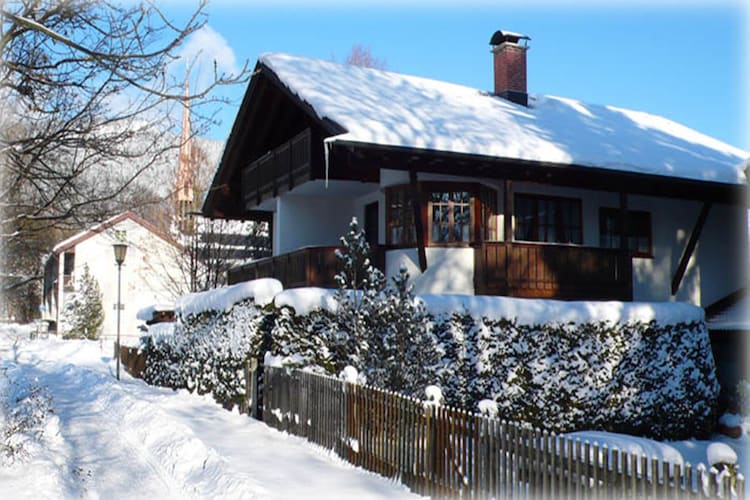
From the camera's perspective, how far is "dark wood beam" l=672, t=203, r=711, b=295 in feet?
58.9

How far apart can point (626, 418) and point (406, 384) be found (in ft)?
17.2

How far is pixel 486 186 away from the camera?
54.3 ft

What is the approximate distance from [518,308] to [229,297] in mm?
6011

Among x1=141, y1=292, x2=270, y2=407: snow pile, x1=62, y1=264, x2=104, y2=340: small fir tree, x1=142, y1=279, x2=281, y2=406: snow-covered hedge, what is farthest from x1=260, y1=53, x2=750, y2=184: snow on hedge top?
x1=62, y1=264, x2=104, y2=340: small fir tree

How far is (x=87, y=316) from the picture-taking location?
4566 centimetres

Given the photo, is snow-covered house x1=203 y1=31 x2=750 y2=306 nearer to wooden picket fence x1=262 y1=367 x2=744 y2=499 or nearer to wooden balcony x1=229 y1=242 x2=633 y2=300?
wooden balcony x1=229 y1=242 x2=633 y2=300

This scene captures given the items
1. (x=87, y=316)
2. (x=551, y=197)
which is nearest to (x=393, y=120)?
(x=551, y=197)

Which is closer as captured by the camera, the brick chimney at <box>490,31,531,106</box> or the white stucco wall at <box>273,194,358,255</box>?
the white stucco wall at <box>273,194,358,255</box>

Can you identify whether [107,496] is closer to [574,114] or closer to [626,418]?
[626,418]

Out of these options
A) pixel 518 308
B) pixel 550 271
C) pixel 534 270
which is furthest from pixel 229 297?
pixel 550 271

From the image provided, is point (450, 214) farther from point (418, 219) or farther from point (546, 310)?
point (546, 310)

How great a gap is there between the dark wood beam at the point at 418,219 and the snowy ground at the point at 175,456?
4.73 metres

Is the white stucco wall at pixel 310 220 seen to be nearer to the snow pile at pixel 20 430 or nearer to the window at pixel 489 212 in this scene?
the window at pixel 489 212

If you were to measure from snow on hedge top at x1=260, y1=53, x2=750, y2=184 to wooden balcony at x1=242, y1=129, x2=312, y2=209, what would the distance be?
5.14ft
